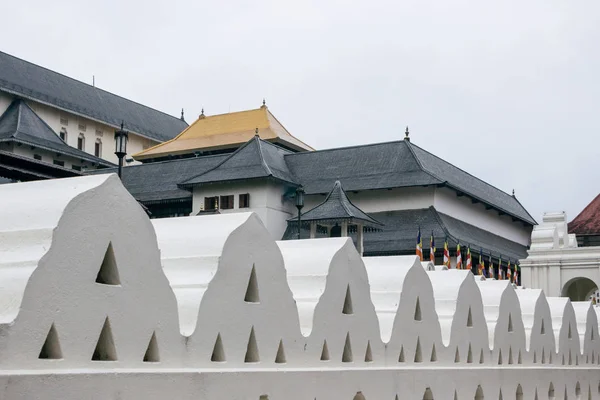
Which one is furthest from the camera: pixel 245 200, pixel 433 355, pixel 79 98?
pixel 79 98

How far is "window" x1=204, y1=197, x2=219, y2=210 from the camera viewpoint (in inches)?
1868

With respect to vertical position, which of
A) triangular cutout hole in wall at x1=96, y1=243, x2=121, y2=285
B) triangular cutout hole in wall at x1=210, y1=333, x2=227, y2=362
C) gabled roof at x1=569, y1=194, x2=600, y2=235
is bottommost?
triangular cutout hole in wall at x1=210, y1=333, x2=227, y2=362

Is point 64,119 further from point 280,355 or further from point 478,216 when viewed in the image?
point 280,355

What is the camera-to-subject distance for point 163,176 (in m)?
53.0

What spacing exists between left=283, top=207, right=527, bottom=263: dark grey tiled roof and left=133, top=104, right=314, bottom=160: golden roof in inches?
645

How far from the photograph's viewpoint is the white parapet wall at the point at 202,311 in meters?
5.34

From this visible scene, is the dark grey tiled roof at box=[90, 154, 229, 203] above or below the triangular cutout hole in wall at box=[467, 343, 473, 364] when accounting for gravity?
above

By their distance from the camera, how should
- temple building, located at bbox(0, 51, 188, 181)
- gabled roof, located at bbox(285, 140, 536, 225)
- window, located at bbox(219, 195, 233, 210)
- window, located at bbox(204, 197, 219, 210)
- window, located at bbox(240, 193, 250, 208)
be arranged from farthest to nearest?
temple building, located at bbox(0, 51, 188, 181)
window, located at bbox(204, 197, 219, 210)
window, located at bbox(219, 195, 233, 210)
gabled roof, located at bbox(285, 140, 536, 225)
window, located at bbox(240, 193, 250, 208)

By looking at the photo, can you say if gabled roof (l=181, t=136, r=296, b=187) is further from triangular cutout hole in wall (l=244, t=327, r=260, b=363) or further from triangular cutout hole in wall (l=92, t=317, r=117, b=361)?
triangular cutout hole in wall (l=92, t=317, r=117, b=361)

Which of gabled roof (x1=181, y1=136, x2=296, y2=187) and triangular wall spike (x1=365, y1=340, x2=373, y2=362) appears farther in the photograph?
gabled roof (x1=181, y1=136, x2=296, y2=187)

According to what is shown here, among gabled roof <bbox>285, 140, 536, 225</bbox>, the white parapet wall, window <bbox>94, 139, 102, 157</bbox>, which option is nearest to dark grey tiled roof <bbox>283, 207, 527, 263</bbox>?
gabled roof <bbox>285, 140, 536, 225</bbox>

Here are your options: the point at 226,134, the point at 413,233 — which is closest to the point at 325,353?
the point at 413,233

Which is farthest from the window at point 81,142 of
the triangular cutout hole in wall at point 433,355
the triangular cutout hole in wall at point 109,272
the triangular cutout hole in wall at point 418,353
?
the triangular cutout hole in wall at point 109,272

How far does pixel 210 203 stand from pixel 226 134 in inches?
676
